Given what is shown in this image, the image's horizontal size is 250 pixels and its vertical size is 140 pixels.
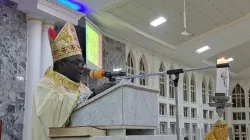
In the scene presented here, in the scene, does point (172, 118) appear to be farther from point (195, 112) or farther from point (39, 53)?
point (39, 53)

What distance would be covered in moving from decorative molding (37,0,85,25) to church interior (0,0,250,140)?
1 centimetres

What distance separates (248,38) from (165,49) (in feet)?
8.72

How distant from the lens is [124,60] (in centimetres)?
820

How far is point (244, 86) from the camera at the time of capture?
53.0 ft

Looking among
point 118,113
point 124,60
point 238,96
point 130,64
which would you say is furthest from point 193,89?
point 118,113

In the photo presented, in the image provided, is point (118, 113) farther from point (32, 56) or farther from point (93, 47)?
point (93, 47)

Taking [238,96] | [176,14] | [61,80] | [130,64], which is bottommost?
[61,80]

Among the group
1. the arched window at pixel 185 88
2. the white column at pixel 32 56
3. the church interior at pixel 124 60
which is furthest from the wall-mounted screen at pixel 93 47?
the arched window at pixel 185 88

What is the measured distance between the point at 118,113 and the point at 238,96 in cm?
1544

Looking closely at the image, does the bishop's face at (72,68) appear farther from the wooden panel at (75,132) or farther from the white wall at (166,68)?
the white wall at (166,68)

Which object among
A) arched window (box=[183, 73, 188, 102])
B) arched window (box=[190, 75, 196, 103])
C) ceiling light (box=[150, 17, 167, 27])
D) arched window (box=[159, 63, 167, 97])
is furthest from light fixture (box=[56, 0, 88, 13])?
arched window (box=[190, 75, 196, 103])

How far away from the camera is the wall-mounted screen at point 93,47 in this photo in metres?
5.88

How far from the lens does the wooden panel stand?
5.28 ft

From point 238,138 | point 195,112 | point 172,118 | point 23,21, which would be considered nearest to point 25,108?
point 23,21
